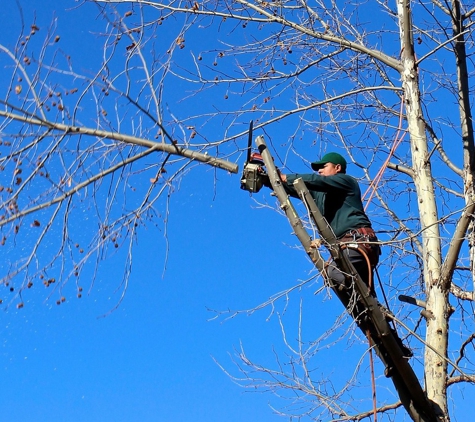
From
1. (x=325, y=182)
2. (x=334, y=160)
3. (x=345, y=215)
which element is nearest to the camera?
(x=325, y=182)

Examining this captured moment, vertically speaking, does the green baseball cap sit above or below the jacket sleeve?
above

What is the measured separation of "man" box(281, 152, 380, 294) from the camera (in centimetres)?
582

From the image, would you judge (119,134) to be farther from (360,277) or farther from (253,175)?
(360,277)

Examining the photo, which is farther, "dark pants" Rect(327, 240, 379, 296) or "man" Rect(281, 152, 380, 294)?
"man" Rect(281, 152, 380, 294)

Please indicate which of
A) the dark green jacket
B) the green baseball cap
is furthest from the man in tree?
the green baseball cap

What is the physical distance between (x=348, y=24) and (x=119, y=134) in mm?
3398

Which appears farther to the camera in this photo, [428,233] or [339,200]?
[428,233]

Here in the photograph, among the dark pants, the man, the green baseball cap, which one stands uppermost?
the green baseball cap

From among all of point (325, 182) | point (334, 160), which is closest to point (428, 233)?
point (334, 160)

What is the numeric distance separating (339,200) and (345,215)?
14cm

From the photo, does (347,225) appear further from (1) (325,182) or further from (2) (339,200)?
(1) (325,182)

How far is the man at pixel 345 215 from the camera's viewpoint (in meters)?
5.82

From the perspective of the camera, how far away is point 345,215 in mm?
6082

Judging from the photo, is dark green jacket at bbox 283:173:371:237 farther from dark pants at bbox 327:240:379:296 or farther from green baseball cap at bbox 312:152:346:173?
green baseball cap at bbox 312:152:346:173
